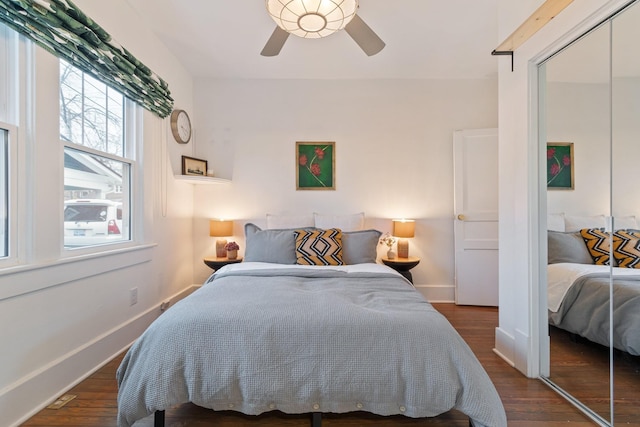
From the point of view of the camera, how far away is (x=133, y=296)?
7.66ft

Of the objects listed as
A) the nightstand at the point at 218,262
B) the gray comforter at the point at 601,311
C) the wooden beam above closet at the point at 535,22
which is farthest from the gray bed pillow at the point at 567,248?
the nightstand at the point at 218,262

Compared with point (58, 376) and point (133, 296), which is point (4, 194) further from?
point (133, 296)

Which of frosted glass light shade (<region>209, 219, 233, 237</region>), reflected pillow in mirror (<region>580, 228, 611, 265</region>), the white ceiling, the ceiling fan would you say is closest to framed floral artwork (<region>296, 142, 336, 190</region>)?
the white ceiling

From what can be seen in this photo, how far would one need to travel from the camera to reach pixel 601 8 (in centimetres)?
137

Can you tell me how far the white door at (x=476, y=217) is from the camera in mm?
3182

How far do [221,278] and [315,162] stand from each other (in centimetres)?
181

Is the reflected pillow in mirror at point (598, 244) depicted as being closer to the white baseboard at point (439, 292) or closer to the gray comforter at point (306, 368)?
the gray comforter at point (306, 368)

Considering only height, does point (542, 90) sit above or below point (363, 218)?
above

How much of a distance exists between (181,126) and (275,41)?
1.63m

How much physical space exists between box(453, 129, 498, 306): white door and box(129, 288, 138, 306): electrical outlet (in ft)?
10.4

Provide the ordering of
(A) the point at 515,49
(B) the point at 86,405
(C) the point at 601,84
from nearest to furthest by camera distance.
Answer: (C) the point at 601,84, (B) the point at 86,405, (A) the point at 515,49

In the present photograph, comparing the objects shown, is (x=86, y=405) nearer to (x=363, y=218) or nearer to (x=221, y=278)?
(x=221, y=278)

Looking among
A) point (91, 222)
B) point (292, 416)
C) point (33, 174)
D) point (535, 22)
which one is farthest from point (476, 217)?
point (33, 174)

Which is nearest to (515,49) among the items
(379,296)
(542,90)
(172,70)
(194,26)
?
(542,90)
